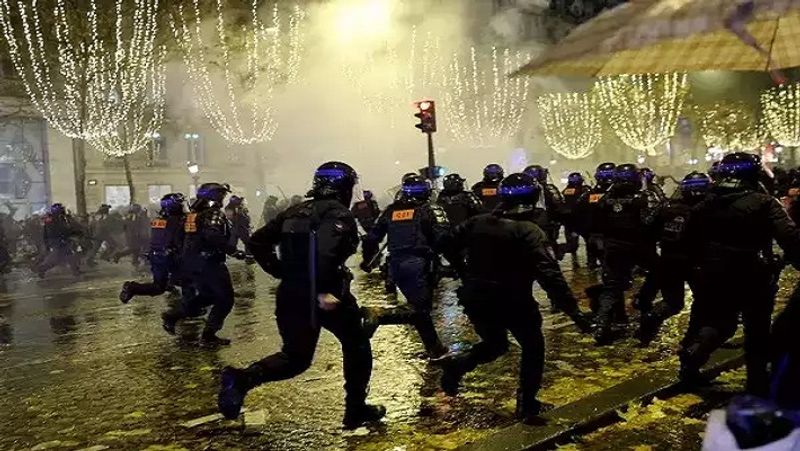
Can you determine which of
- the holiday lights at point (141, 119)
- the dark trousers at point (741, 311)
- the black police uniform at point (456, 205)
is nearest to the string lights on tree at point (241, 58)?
the holiday lights at point (141, 119)

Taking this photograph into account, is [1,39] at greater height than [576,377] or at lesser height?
greater

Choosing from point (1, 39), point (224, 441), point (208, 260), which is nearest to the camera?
point (224, 441)

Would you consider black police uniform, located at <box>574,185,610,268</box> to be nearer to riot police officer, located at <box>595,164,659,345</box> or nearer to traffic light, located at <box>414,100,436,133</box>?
riot police officer, located at <box>595,164,659,345</box>

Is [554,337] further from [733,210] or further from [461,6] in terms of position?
[461,6]

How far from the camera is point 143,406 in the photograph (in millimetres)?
5367

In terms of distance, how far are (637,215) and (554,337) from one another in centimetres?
135

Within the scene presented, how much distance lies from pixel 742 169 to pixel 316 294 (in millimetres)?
2694

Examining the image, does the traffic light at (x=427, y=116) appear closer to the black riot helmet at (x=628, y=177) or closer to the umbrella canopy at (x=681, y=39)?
the black riot helmet at (x=628, y=177)

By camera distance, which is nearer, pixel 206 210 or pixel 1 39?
pixel 206 210

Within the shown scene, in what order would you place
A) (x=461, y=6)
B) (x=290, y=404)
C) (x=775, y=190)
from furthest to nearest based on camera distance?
(x=461, y=6) → (x=775, y=190) → (x=290, y=404)

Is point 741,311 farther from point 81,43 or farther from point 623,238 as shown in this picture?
point 81,43

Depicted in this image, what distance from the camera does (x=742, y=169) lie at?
4742 millimetres

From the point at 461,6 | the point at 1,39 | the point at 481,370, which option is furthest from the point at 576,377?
the point at 461,6

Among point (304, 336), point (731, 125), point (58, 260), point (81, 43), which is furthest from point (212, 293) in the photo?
point (731, 125)
